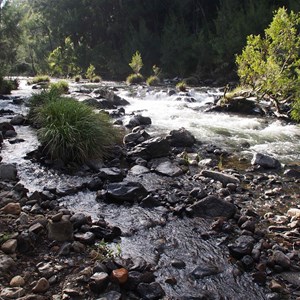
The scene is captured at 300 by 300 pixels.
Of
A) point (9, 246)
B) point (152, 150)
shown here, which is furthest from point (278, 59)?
point (9, 246)

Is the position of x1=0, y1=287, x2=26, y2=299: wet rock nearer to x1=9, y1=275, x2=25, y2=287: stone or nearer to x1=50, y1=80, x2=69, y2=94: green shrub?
x1=9, y1=275, x2=25, y2=287: stone

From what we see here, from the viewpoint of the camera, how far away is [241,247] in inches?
169

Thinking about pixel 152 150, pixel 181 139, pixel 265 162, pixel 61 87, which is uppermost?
pixel 61 87

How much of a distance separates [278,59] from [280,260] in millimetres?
9974

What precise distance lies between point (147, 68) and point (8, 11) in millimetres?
18076

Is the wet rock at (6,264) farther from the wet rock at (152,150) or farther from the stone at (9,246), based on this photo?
the wet rock at (152,150)

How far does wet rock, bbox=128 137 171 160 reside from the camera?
8203 millimetres

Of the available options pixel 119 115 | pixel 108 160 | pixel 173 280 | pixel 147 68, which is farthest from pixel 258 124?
pixel 147 68

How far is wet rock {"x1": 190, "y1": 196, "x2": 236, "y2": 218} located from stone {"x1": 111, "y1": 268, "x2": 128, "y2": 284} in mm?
2017

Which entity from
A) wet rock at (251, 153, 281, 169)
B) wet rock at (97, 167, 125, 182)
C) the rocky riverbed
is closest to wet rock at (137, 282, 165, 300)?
the rocky riverbed

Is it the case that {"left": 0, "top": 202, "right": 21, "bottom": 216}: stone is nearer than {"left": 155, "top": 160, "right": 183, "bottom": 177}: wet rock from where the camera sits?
Yes

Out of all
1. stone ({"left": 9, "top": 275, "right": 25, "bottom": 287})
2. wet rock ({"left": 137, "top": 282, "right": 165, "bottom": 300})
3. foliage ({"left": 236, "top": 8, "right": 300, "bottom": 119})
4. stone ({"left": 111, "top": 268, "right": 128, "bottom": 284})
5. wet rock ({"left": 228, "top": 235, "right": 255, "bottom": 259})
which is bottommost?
wet rock ({"left": 228, "top": 235, "right": 255, "bottom": 259})

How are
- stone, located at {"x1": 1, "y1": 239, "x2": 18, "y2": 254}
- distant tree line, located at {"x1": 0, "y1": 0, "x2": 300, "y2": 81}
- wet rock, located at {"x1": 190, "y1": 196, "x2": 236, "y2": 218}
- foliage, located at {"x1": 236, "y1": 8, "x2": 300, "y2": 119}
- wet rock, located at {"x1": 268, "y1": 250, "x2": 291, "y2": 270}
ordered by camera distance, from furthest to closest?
1. distant tree line, located at {"x1": 0, "y1": 0, "x2": 300, "y2": 81}
2. foliage, located at {"x1": 236, "y1": 8, "x2": 300, "y2": 119}
3. wet rock, located at {"x1": 190, "y1": 196, "x2": 236, "y2": 218}
4. wet rock, located at {"x1": 268, "y1": 250, "x2": 291, "y2": 270}
5. stone, located at {"x1": 1, "y1": 239, "x2": 18, "y2": 254}

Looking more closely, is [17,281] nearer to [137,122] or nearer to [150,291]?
[150,291]
